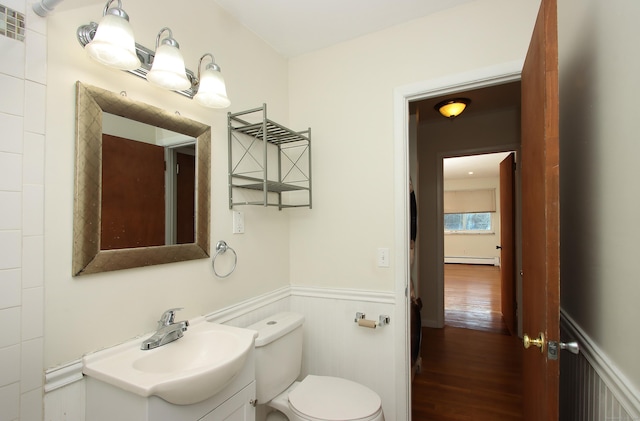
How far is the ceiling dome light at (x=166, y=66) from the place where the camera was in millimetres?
1099

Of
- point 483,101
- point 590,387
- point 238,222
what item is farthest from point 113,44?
point 483,101

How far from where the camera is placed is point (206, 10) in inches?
57.7

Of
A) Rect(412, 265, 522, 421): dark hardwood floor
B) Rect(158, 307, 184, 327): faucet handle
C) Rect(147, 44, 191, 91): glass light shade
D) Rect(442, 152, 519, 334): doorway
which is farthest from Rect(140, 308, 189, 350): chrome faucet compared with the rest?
Rect(442, 152, 519, 334): doorway

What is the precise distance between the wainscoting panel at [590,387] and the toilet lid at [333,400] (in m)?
0.77

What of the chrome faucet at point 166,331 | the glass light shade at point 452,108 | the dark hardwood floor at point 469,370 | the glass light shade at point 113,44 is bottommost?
the dark hardwood floor at point 469,370

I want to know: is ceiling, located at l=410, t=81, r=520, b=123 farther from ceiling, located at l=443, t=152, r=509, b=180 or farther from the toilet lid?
the toilet lid

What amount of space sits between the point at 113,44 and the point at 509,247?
406cm

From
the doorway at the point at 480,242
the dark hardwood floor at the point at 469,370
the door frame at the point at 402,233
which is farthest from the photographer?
the doorway at the point at 480,242

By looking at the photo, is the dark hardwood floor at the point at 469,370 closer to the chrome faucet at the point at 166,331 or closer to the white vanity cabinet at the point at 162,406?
the white vanity cabinet at the point at 162,406

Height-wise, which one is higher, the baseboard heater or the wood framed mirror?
the wood framed mirror

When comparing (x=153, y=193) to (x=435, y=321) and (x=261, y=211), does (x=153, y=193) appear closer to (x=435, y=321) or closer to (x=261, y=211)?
(x=261, y=211)

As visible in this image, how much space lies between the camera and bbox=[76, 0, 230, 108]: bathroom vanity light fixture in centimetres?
96

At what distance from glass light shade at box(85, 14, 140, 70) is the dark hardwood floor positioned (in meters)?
2.51

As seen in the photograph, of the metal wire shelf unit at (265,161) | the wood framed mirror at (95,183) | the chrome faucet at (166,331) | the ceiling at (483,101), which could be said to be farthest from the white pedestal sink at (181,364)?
the ceiling at (483,101)
